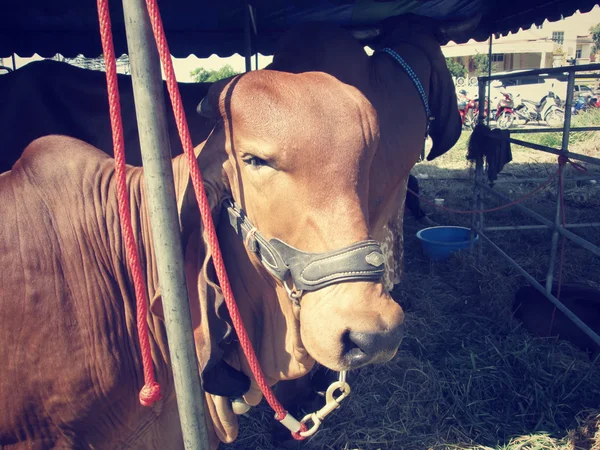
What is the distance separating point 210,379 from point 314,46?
8.15 ft

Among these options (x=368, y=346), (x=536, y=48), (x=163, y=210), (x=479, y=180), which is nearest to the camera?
(x=163, y=210)

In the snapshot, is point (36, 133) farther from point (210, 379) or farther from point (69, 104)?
point (210, 379)

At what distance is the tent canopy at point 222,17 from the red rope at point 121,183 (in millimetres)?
2570

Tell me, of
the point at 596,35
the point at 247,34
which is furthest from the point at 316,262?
the point at 596,35

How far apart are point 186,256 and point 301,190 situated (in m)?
0.56

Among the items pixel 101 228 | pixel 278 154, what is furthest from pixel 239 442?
pixel 278 154

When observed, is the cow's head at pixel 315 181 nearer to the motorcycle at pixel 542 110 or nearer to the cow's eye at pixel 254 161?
the cow's eye at pixel 254 161

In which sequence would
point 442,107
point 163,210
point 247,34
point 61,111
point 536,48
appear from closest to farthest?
point 163,210
point 61,111
point 247,34
point 442,107
point 536,48

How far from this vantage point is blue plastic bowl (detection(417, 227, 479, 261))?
5867mm

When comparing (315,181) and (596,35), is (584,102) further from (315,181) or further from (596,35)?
(596,35)

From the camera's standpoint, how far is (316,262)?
168 cm

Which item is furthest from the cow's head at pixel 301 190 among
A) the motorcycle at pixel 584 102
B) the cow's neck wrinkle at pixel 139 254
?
the motorcycle at pixel 584 102

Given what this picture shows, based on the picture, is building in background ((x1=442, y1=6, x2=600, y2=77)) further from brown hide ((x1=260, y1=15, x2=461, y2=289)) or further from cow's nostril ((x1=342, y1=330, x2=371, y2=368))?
cow's nostril ((x1=342, y1=330, x2=371, y2=368))

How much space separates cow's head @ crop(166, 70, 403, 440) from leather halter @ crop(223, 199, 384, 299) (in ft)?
0.06
